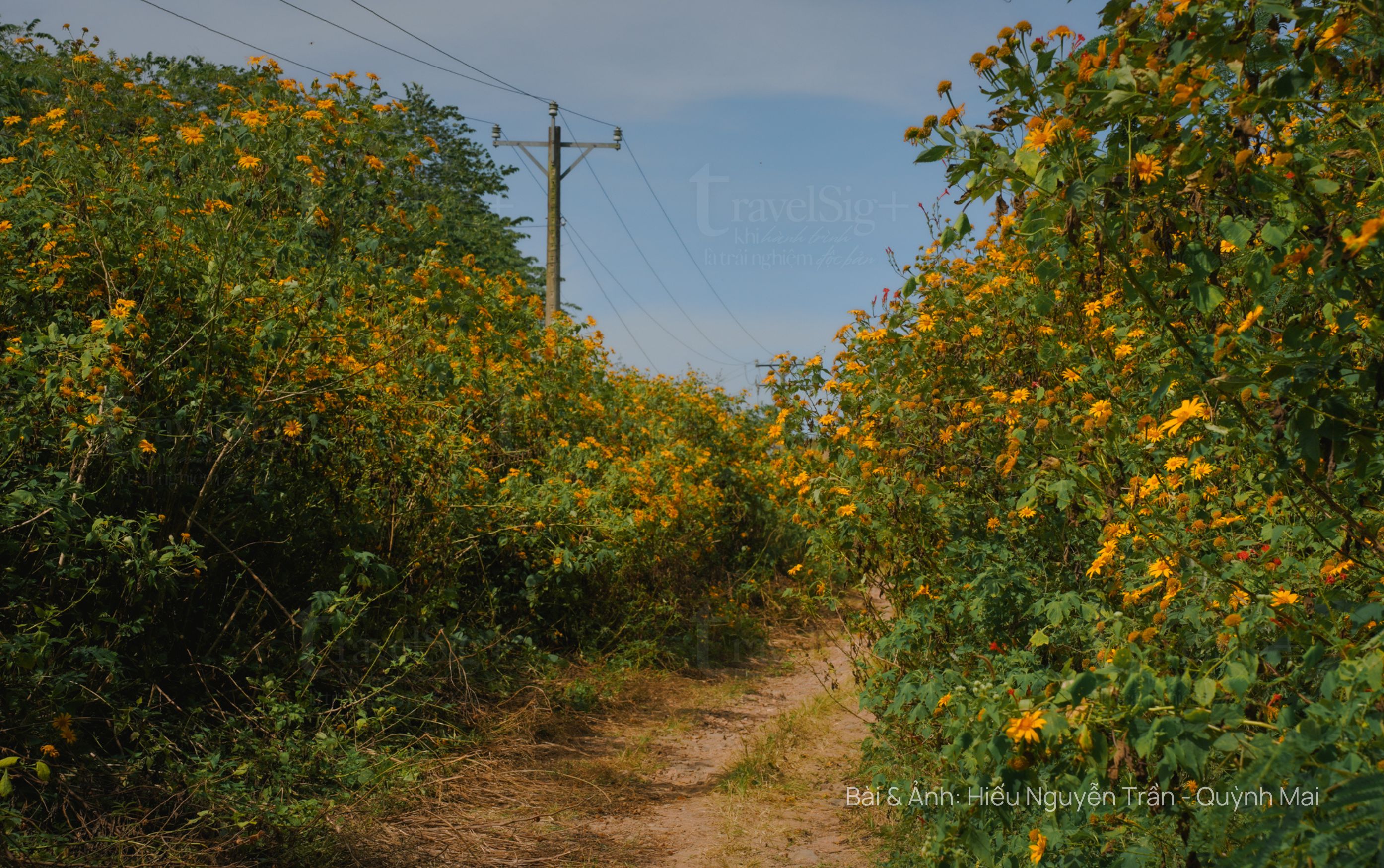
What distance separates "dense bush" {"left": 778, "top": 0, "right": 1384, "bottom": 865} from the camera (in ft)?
4.63

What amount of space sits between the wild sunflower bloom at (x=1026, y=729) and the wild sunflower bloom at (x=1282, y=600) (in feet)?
2.38

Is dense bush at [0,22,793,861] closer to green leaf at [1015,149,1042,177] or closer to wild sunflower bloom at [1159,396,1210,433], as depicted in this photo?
green leaf at [1015,149,1042,177]

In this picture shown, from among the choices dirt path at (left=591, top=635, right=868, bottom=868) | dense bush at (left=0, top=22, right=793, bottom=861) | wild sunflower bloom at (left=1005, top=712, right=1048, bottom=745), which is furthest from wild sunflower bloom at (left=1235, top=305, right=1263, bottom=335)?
dense bush at (left=0, top=22, right=793, bottom=861)

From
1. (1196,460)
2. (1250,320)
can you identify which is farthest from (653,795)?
(1250,320)

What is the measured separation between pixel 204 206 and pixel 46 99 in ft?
15.5

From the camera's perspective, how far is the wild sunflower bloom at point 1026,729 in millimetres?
1418

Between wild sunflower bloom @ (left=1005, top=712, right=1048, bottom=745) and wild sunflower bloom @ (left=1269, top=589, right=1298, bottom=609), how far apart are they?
73cm

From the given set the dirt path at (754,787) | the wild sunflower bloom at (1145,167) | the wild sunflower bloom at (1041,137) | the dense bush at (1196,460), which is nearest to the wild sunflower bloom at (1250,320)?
the dense bush at (1196,460)

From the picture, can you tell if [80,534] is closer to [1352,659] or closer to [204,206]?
[204,206]

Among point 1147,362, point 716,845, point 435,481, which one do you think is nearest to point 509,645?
point 435,481

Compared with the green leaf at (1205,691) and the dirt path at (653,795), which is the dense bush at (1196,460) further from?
the dirt path at (653,795)

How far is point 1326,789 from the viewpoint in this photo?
1.24m

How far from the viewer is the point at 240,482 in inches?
150

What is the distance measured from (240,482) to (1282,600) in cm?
375
